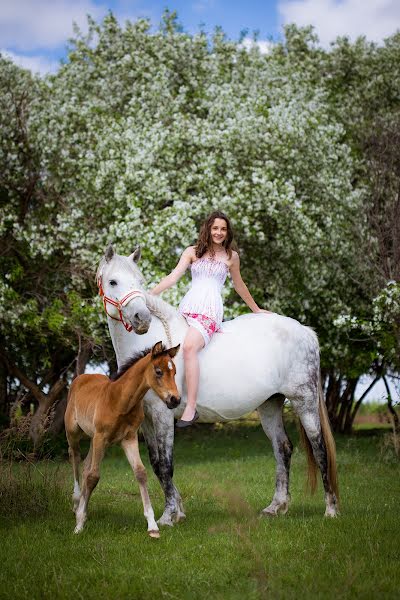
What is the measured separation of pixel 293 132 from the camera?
1755 cm

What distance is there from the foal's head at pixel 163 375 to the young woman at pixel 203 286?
112cm

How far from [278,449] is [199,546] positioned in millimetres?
2643

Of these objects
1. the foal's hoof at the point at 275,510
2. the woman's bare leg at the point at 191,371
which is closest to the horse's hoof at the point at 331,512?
the foal's hoof at the point at 275,510

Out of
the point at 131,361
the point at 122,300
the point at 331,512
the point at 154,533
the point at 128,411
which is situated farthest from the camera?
the point at 331,512

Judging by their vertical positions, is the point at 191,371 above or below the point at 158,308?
below

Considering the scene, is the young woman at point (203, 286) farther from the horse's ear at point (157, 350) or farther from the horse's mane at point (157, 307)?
the horse's ear at point (157, 350)

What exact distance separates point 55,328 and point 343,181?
7798mm

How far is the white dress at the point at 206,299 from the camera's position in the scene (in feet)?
27.9

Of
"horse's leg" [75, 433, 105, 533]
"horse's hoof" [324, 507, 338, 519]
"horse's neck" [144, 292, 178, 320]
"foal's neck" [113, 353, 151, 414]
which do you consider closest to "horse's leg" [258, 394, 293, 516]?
"horse's hoof" [324, 507, 338, 519]

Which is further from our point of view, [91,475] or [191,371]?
[191,371]

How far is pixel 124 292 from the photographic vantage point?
7.87 meters

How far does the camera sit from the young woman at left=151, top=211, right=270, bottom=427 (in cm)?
820

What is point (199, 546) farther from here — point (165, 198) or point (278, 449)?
point (165, 198)

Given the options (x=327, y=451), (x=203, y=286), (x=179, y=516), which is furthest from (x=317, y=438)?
(x=203, y=286)
